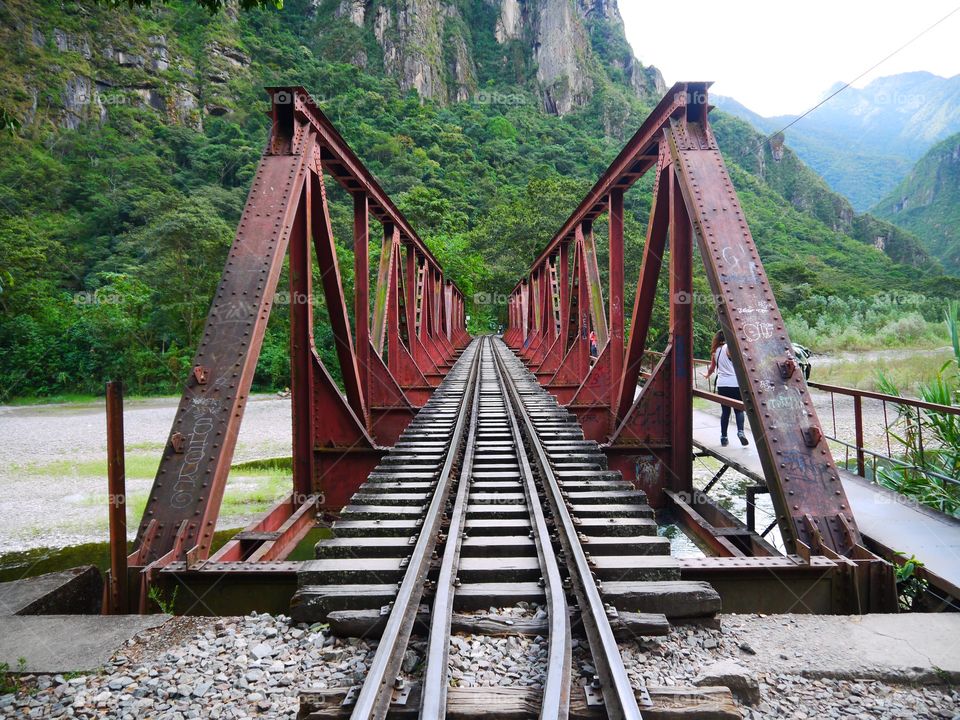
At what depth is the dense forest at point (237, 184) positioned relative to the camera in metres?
24.5

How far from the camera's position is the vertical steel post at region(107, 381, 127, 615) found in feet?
8.70

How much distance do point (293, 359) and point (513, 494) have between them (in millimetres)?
2571

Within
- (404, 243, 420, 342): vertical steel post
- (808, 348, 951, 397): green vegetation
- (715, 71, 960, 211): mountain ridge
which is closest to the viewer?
(404, 243, 420, 342): vertical steel post

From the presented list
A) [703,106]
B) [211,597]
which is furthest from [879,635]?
[703,106]

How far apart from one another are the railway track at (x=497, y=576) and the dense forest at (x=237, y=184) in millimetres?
3875

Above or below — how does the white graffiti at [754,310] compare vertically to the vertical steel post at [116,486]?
above

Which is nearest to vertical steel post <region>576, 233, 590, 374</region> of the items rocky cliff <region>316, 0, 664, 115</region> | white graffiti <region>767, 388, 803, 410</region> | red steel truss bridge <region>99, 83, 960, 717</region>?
red steel truss bridge <region>99, 83, 960, 717</region>

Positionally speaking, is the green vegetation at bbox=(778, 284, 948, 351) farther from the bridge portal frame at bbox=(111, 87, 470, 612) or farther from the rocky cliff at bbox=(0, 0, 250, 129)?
the rocky cliff at bbox=(0, 0, 250, 129)

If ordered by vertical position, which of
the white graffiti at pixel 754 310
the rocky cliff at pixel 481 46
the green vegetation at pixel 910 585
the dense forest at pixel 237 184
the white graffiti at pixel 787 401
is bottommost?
the green vegetation at pixel 910 585

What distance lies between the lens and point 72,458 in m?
12.0

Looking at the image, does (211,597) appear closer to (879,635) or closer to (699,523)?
(879,635)

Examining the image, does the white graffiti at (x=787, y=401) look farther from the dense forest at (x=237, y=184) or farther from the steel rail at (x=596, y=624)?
the dense forest at (x=237, y=184)

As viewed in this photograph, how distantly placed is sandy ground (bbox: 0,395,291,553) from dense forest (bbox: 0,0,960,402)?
3482 mm

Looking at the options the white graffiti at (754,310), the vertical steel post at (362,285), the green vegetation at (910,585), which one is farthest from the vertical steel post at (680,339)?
the vertical steel post at (362,285)
